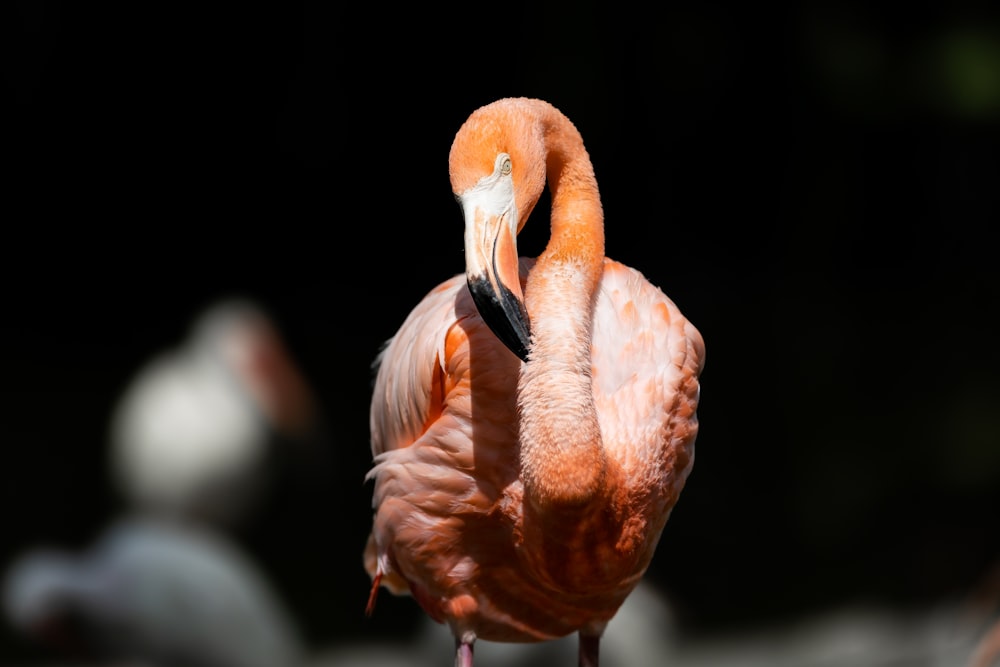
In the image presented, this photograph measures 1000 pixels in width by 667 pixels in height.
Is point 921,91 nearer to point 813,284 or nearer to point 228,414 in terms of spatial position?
point 813,284

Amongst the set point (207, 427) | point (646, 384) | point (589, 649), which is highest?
point (646, 384)

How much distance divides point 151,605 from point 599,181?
16.9ft

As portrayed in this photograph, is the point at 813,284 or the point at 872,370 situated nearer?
the point at 872,370

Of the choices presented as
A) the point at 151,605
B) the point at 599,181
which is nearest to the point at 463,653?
the point at 151,605

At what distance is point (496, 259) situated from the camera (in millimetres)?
1698

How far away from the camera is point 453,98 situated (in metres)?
8.76

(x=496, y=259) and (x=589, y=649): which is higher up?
(x=496, y=259)

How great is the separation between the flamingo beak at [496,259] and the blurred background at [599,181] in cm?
529

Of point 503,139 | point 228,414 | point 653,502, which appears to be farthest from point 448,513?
point 228,414

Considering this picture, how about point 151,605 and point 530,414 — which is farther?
point 151,605

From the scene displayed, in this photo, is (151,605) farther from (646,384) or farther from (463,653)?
(646,384)

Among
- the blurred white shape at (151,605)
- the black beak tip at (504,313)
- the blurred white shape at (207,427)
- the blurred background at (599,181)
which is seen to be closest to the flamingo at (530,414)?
the black beak tip at (504,313)

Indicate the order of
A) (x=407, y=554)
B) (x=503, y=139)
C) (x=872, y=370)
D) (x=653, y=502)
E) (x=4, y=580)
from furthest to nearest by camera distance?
1. (x=872, y=370)
2. (x=4, y=580)
3. (x=407, y=554)
4. (x=653, y=502)
5. (x=503, y=139)

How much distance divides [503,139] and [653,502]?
594 millimetres
